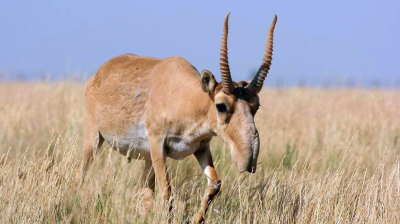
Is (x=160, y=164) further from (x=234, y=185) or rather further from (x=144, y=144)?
(x=234, y=185)

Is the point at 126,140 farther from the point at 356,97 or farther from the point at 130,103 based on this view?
the point at 356,97

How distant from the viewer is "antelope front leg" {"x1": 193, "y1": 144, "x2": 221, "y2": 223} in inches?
259

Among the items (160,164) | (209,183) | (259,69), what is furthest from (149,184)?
(259,69)

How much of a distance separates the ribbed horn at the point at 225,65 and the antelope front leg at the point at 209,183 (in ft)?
3.63

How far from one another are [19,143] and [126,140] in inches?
161

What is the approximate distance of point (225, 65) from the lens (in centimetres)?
609

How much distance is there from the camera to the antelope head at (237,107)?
5980 millimetres

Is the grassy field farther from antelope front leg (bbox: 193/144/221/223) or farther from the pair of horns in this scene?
the pair of horns

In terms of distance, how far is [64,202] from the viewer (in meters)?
6.06

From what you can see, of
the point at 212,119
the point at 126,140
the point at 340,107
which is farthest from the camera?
the point at 340,107

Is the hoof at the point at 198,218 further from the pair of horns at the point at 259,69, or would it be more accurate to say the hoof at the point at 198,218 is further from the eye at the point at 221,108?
the pair of horns at the point at 259,69

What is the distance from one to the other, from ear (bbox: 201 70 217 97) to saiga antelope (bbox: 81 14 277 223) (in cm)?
1

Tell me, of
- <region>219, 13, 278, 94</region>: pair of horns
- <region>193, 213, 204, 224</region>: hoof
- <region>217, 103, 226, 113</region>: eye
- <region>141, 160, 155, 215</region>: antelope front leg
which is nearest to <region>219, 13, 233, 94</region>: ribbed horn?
<region>219, 13, 278, 94</region>: pair of horns

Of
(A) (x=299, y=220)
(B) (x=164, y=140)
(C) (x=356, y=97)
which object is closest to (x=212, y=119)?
(B) (x=164, y=140)
